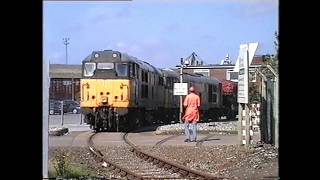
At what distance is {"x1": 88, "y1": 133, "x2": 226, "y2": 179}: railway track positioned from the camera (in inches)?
477

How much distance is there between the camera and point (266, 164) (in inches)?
514

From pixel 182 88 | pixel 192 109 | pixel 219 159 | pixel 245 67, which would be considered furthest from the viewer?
pixel 182 88

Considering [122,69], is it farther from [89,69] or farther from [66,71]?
[66,71]

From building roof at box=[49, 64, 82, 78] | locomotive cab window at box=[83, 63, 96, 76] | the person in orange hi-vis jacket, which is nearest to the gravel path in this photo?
the person in orange hi-vis jacket

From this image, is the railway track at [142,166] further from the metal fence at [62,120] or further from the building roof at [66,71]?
the building roof at [66,71]

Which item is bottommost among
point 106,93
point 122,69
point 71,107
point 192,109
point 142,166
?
point 142,166

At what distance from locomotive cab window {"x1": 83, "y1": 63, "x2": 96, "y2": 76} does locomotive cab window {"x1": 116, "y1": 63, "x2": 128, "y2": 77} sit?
115 cm

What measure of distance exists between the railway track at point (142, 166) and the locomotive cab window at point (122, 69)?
7897 millimetres

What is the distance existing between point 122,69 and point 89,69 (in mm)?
1641

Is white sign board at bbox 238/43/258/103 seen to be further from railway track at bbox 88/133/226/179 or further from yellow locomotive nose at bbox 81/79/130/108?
yellow locomotive nose at bbox 81/79/130/108

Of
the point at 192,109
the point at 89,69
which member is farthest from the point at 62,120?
the point at 192,109

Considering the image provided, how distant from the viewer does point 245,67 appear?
1586 cm
